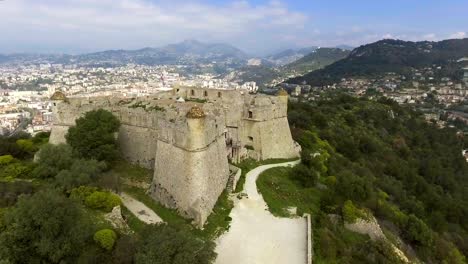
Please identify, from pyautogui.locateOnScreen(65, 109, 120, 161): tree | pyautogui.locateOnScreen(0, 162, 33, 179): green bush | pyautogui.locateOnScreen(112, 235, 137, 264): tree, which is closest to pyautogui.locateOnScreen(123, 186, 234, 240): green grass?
pyautogui.locateOnScreen(112, 235, 137, 264): tree

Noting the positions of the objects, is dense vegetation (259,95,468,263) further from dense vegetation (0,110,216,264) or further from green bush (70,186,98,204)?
green bush (70,186,98,204)

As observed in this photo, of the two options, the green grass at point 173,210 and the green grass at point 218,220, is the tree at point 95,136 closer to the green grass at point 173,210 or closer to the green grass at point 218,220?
the green grass at point 173,210

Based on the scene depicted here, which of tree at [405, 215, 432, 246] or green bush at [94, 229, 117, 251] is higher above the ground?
green bush at [94, 229, 117, 251]

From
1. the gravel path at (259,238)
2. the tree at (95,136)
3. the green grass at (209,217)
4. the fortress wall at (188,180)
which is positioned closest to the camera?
the gravel path at (259,238)

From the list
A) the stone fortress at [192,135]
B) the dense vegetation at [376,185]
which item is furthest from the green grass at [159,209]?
the dense vegetation at [376,185]

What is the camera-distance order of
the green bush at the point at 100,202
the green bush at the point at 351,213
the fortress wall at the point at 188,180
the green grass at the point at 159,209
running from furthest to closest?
the green bush at the point at 351,213
the fortress wall at the point at 188,180
the green bush at the point at 100,202
the green grass at the point at 159,209

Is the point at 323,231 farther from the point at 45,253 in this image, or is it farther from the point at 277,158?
Answer: the point at 45,253
